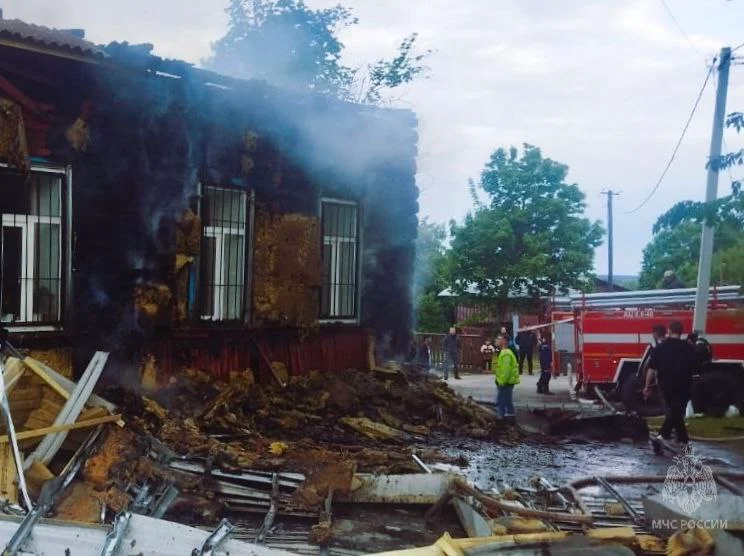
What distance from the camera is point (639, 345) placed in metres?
16.8

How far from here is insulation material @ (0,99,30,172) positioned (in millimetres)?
8961

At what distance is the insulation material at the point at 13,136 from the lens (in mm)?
8961

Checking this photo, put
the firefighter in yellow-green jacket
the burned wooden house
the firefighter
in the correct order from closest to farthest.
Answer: the burned wooden house
the firefighter in yellow-green jacket
the firefighter

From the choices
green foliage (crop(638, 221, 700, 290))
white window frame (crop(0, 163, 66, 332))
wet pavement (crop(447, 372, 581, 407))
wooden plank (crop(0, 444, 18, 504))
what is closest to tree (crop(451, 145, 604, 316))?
wet pavement (crop(447, 372, 581, 407))

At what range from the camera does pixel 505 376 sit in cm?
1273

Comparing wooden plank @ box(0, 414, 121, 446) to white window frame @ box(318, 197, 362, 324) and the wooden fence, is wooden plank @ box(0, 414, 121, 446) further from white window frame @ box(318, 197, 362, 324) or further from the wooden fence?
the wooden fence

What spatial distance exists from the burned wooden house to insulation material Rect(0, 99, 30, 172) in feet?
0.05

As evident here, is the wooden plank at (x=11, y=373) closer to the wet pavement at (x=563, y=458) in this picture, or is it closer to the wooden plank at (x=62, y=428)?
the wooden plank at (x=62, y=428)

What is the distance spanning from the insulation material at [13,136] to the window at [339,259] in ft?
14.7

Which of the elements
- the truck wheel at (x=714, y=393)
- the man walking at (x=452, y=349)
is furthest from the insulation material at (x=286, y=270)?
the man walking at (x=452, y=349)

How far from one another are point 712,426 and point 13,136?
11639 mm

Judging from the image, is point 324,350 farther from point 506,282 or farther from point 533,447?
point 506,282

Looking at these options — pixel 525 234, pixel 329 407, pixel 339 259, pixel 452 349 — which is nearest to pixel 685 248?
pixel 525 234

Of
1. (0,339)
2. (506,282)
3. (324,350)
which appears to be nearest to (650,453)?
(324,350)
